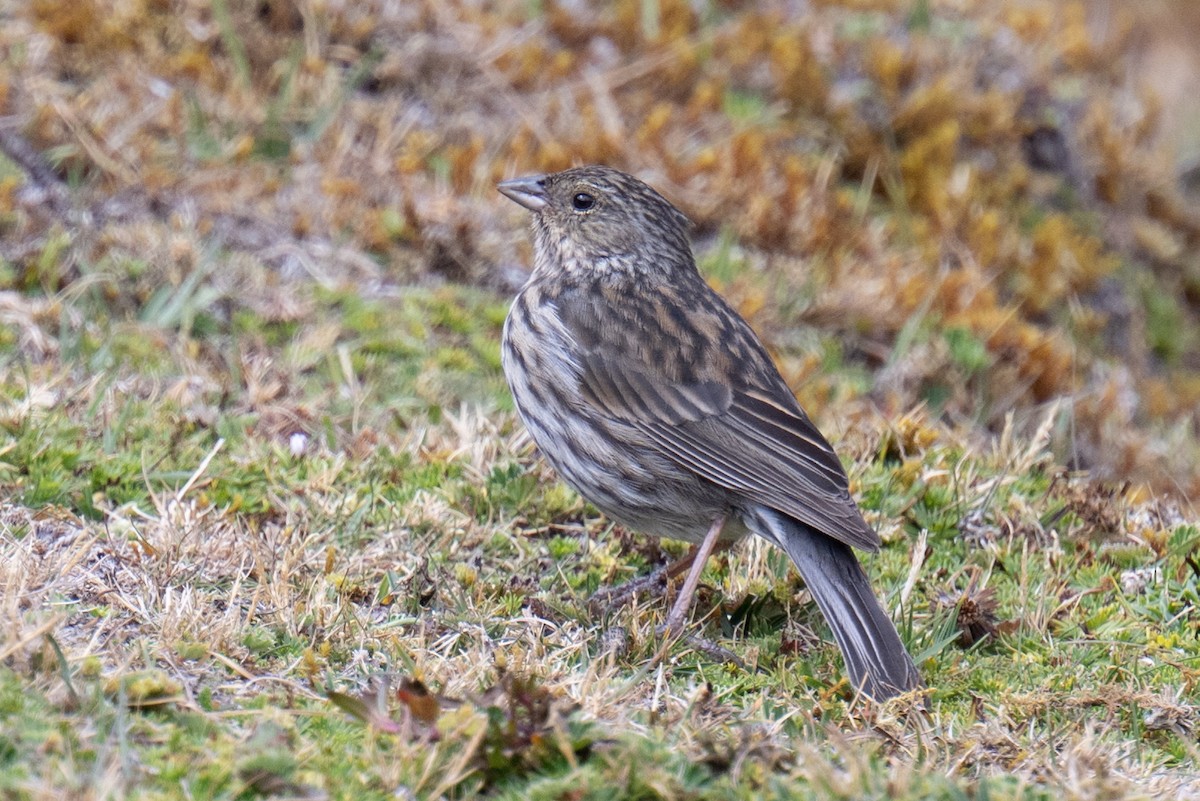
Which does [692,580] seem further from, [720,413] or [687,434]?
[720,413]

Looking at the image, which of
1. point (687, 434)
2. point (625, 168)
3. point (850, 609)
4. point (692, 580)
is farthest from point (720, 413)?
point (625, 168)

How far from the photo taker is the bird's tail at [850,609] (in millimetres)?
4219

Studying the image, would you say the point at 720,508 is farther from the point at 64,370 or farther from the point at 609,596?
the point at 64,370

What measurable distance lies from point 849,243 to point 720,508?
367cm

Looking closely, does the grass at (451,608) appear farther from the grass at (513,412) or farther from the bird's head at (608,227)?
the bird's head at (608,227)

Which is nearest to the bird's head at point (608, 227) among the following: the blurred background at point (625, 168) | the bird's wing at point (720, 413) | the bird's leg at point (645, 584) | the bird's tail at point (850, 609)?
the bird's wing at point (720, 413)

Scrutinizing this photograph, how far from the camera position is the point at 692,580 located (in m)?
4.71

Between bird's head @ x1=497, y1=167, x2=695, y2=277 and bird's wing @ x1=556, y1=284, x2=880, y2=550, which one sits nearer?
bird's wing @ x1=556, y1=284, x2=880, y2=550

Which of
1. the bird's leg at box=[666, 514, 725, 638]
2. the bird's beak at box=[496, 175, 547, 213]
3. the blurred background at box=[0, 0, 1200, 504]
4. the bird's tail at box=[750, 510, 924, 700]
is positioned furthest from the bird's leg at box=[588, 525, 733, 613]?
the bird's beak at box=[496, 175, 547, 213]

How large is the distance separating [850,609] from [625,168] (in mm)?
4272

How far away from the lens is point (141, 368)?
6.08 meters

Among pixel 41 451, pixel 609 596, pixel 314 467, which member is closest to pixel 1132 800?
pixel 609 596

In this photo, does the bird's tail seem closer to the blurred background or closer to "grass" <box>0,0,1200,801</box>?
"grass" <box>0,0,1200,801</box>

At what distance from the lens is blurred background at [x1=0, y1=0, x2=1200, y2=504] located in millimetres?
6633
